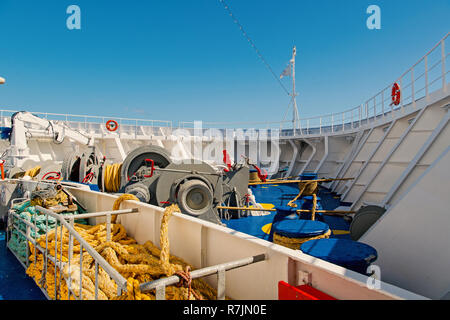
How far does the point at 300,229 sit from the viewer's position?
288 centimetres

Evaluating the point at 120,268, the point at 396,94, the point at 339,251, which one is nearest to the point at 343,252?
the point at 339,251

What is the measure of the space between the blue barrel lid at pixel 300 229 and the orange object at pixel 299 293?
1358 mm

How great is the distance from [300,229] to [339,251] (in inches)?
33.4

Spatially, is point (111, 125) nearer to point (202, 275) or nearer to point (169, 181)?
point (169, 181)

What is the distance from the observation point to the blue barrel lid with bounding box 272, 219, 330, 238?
279 cm

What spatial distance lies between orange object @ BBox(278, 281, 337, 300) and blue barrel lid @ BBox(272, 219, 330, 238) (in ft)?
4.46

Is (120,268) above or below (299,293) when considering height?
below

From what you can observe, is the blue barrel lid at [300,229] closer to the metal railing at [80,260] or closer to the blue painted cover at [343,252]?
the blue painted cover at [343,252]

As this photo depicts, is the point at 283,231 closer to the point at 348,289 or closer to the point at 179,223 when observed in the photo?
the point at 179,223

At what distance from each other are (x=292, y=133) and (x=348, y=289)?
17.2 meters

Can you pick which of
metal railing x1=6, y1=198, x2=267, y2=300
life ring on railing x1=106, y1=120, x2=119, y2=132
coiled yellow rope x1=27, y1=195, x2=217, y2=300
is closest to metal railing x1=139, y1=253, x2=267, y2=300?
metal railing x1=6, y1=198, x2=267, y2=300

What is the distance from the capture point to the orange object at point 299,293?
1.32m

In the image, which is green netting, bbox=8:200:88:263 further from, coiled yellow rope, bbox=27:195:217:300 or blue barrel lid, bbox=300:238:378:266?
blue barrel lid, bbox=300:238:378:266

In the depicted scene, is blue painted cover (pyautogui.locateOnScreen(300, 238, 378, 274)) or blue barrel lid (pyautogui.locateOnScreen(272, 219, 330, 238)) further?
blue barrel lid (pyautogui.locateOnScreen(272, 219, 330, 238))
